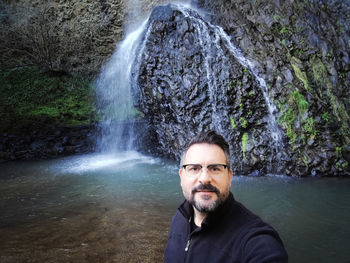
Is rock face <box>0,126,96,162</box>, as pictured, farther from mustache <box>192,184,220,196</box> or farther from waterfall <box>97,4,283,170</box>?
mustache <box>192,184,220,196</box>

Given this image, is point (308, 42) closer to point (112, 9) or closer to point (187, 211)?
point (187, 211)

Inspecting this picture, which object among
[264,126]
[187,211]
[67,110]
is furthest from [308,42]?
[67,110]

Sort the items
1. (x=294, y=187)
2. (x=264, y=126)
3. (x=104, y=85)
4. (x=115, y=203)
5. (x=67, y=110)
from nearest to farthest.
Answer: (x=115, y=203), (x=294, y=187), (x=264, y=126), (x=67, y=110), (x=104, y=85)

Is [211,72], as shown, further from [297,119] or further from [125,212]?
[125,212]

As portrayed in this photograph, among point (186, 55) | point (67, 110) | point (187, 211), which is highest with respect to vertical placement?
point (186, 55)

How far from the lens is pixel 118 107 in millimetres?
10117

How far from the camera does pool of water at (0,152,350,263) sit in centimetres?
302

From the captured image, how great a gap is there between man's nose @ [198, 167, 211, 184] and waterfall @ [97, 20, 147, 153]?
7.80 meters

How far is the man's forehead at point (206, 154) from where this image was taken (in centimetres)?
150

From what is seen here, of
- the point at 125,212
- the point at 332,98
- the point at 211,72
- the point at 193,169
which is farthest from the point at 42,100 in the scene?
the point at 193,169

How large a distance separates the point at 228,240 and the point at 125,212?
3133mm

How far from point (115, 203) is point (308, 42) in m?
6.11

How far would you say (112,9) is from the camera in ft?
38.8

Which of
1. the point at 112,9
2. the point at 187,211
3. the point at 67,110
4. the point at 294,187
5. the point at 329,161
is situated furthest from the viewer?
the point at 112,9
